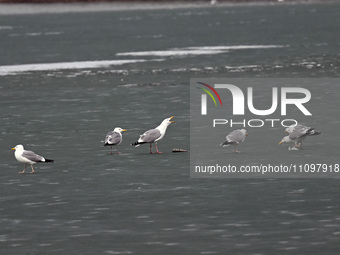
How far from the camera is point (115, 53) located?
6600 centimetres

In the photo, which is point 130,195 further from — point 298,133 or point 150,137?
point 298,133

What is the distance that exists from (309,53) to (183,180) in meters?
37.4

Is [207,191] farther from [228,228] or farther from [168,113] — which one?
[168,113]

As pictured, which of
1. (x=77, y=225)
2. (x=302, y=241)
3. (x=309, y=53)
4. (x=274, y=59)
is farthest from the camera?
(x=309, y=53)

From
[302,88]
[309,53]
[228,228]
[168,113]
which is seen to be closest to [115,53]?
[309,53]

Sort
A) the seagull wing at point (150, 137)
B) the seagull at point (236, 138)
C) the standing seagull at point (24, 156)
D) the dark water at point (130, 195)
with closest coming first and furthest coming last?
the dark water at point (130, 195)
the standing seagull at point (24, 156)
the seagull wing at point (150, 137)
the seagull at point (236, 138)

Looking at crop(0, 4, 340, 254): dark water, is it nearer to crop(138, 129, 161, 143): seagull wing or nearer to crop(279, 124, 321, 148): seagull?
crop(138, 129, 161, 143): seagull wing

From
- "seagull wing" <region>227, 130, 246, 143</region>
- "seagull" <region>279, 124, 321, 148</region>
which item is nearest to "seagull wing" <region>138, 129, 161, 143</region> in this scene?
"seagull wing" <region>227, 130, 246, 143</region>

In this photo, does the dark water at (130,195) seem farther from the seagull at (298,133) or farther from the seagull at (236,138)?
the seagull at (298,133)

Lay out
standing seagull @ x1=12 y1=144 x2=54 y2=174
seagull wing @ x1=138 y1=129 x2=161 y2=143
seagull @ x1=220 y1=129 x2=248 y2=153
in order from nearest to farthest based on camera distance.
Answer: standing seagull @ x1=12 y1=144 x2=54 y2=174 < seagull wing @ x1=138 y1=129 x2=161 y2=143 < seagull @ x1=220 y1=129 x2=248 y2=153

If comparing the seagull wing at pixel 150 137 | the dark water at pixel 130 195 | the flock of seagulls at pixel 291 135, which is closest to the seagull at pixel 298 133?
the flock of seagulls at pixel 291 135

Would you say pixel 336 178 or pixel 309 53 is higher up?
pixel 309 53

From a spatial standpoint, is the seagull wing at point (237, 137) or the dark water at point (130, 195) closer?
the dark water at point (130, 195)

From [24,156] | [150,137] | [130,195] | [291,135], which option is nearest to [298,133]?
[291,135]
